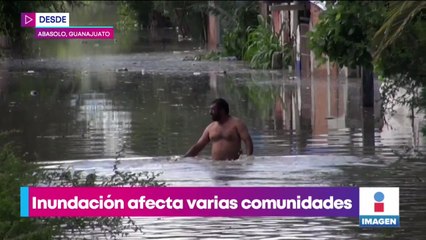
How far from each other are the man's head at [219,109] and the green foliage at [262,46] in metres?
25.9

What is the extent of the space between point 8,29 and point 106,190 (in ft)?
12.6

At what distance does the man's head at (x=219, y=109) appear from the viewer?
17.9 metres

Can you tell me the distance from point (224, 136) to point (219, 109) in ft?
1.42

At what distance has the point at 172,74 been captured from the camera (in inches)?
1657

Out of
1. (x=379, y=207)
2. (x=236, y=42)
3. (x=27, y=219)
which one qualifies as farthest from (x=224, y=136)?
(x=236, y=42)

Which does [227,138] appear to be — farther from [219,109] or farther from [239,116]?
[239,116]

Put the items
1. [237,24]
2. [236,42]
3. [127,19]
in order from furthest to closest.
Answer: [127,19], [237,24], [236,42]

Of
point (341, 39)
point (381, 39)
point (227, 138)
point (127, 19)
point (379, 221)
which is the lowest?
point (379, 221)

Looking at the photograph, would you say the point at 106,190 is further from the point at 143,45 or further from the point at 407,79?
the point at 143,45

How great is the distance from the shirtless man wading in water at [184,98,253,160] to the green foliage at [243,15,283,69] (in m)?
25.8

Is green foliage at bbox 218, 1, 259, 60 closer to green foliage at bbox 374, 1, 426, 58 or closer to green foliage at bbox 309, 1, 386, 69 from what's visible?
green foliage at bbox 309, 1, 386, 69

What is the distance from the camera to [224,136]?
18078 millimetres

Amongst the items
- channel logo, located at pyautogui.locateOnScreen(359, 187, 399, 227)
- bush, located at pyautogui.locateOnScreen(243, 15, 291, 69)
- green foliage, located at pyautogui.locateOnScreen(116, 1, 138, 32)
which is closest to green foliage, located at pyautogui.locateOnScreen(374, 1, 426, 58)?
channel logo, located at pyautogui.locateOnScreen(359, 187, 399, 227)

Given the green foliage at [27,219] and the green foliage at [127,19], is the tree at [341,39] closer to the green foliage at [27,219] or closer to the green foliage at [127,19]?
the green foliage at [27,219]
